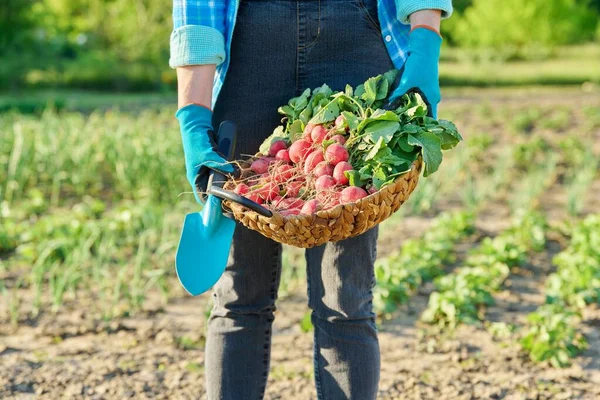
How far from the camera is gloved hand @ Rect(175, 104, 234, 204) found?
1708 millimetres

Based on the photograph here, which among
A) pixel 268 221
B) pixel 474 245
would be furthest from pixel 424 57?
pixel 474 245

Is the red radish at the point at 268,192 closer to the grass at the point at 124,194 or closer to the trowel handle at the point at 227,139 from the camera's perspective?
the trowel handle at the point at 227,139

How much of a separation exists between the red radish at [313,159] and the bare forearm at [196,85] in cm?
29

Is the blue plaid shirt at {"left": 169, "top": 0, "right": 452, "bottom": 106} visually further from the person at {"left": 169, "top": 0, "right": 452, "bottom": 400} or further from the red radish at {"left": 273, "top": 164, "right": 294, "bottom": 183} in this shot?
the red radish at {"left": 273, "top": 164, "right": 294, "bottom": 183}

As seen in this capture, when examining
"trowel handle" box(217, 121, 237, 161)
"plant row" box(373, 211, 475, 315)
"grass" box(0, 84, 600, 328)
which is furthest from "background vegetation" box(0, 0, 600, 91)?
"trowel handle" box(217, 121, 237, 161)

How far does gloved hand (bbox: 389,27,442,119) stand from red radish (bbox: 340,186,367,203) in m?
0.26

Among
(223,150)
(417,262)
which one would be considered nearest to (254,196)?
(223,150)

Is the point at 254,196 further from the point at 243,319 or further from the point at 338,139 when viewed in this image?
the point at 243,319

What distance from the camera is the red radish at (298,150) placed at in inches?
66.8

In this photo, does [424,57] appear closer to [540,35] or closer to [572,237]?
[572,237]

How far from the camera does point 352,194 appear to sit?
1560 millimetres

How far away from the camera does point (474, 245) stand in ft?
13.4

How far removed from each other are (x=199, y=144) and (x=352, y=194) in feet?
1.32

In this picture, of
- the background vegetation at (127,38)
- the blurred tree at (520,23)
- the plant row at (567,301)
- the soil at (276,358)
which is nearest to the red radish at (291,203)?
the soil at (276,358)
